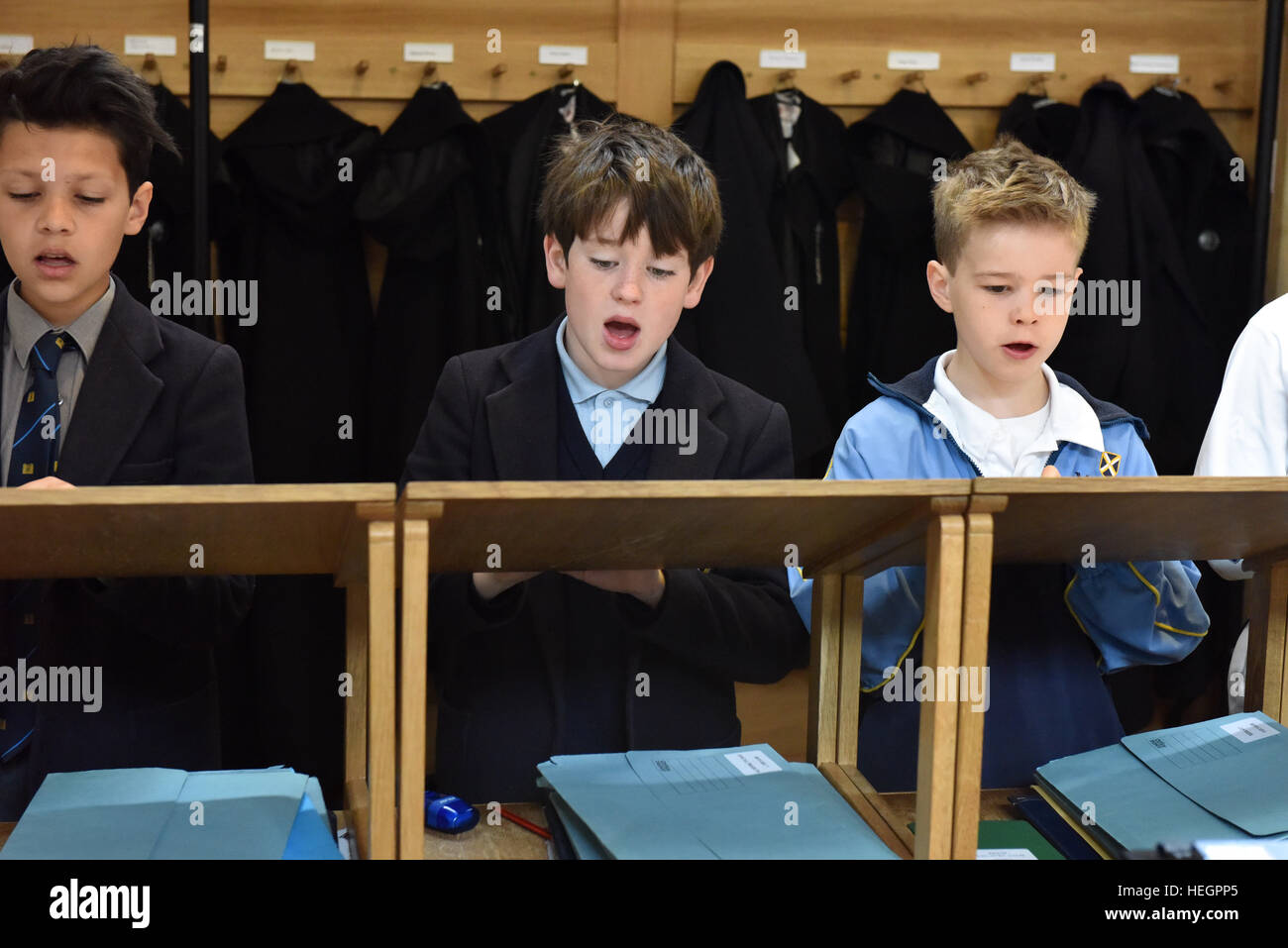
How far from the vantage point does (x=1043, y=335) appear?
5.96ft

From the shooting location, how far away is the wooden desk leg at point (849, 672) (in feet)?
5.32

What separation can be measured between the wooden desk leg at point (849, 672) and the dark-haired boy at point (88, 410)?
77 cm

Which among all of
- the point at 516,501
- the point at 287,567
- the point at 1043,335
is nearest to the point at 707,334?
the point at 1043,335

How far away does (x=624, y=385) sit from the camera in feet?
6.19

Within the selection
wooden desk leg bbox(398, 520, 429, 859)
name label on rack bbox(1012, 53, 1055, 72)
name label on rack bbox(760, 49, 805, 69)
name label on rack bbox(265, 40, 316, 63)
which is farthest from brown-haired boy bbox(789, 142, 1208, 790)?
name label on rack bbox(265, 40, 316, 63)

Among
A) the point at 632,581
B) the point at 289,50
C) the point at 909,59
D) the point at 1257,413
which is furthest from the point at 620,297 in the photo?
the point at 909,59

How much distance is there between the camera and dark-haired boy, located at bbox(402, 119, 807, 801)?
181cm

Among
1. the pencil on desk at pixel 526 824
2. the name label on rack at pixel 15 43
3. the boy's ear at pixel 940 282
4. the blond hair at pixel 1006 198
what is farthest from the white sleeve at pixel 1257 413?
the name label on rack at pixel 15 43

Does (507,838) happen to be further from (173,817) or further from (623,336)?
(623,336)

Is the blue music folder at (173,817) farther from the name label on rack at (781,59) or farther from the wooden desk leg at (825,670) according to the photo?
the name label on rack at (781,59)

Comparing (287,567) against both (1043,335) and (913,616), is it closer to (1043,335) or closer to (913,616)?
(913,616)

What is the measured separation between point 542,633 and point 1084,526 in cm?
79

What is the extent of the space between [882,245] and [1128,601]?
179 centimetres

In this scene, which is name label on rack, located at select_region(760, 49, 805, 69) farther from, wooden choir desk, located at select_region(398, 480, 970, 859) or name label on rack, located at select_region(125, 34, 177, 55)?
wooden choir desk, located at select_region(398, 480, 970, 859)
